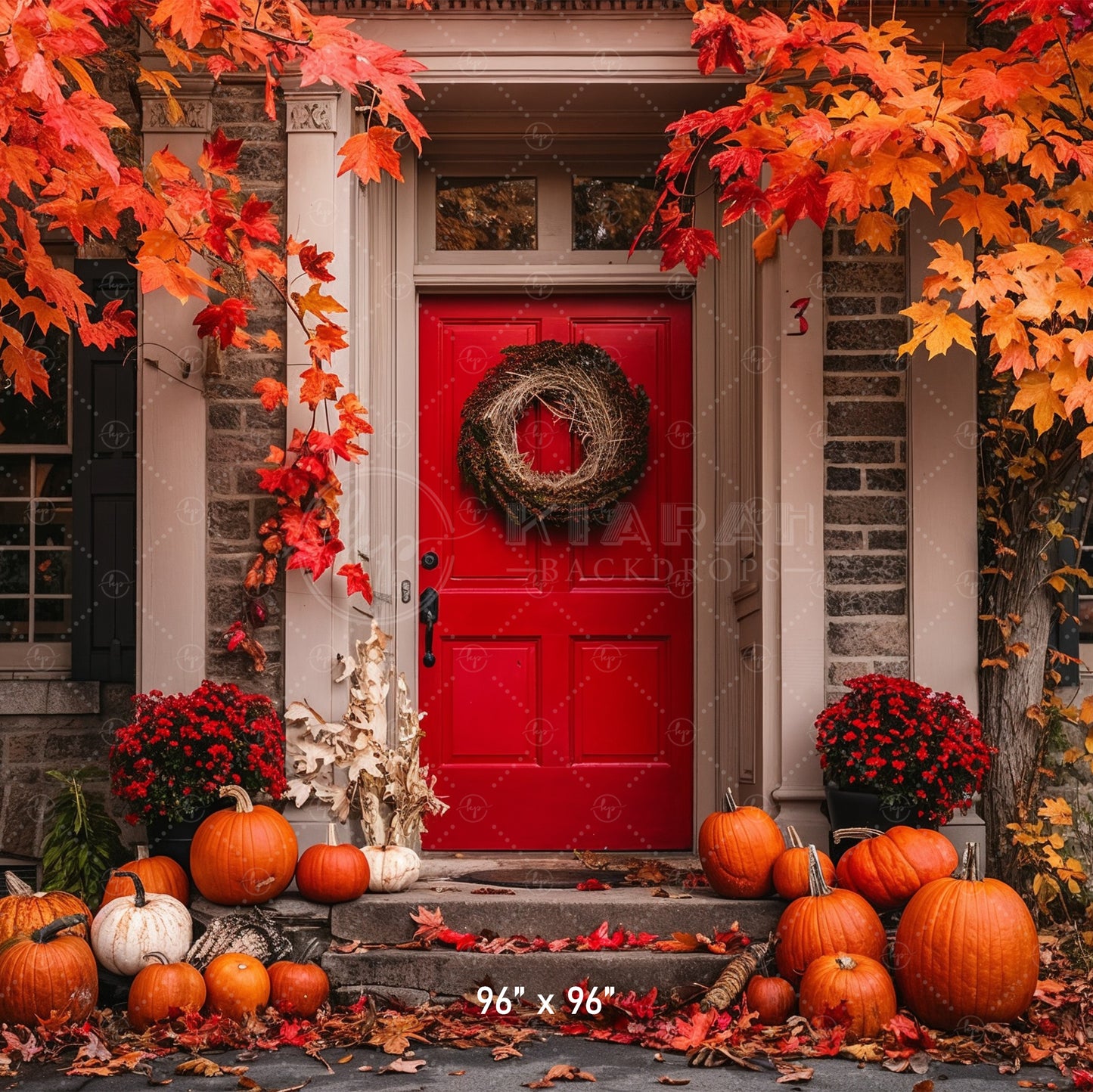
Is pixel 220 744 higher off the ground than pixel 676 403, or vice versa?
pixel 676 403

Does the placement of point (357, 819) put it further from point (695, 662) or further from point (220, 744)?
point (695, 662)

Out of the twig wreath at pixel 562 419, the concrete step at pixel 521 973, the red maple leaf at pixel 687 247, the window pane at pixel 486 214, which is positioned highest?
the window pane at pixel 486 214

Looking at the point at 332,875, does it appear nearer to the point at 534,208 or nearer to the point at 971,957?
the point at 971,957

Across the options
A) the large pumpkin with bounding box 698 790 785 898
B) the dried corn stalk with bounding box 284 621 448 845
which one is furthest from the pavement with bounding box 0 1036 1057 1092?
the dried corn stalk with bounding box 284 621 448 845

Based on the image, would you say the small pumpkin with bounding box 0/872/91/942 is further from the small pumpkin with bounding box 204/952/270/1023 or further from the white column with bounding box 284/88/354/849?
the white column with bounding box 284/88/354/849

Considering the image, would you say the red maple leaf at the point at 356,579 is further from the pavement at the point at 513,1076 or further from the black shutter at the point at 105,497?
the pavement at the point at 513,1076

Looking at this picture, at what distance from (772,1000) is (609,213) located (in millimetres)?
3613

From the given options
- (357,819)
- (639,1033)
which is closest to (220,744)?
(357,819)

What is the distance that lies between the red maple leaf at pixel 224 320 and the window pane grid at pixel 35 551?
47.5 inches

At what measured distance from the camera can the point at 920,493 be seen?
16.4 ft

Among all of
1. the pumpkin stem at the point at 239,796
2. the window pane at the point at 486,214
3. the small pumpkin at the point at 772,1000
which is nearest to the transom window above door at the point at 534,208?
the window pane at the point at 486,214

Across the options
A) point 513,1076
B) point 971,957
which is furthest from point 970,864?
point 513,1076

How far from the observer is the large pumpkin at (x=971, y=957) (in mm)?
3873

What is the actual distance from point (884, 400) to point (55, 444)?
143 inches
